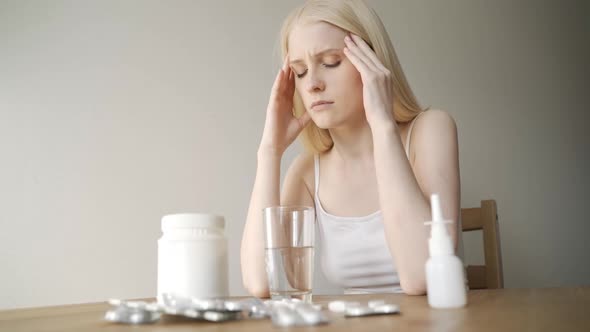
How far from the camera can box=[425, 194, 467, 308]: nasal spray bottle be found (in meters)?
0.49

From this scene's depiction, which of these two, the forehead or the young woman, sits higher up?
the forehead

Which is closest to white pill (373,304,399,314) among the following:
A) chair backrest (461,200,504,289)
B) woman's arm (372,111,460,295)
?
woman's arm (372,111,460,295)

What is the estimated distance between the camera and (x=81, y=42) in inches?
53.4

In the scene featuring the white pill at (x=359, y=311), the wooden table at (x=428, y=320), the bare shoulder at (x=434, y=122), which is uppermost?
the bare shoulder at (x=434, y=122)

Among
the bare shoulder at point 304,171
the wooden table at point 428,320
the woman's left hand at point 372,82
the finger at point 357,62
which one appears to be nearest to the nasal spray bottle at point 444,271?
the wooden table at point 428,320

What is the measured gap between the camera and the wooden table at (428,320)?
0.40 metres

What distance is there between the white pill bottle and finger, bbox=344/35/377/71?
21.4 inches

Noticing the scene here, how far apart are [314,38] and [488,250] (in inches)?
28.2

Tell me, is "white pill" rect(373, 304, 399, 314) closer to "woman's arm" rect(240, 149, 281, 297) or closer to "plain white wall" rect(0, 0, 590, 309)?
"woman's arm" rect(240, 149, 281, 297)

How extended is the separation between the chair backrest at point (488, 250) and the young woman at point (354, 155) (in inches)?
13.4

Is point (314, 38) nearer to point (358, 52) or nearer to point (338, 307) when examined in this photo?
point (358, 52)

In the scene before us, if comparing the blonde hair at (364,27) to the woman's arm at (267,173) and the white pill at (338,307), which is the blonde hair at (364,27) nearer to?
the woman's arm at (267,173)

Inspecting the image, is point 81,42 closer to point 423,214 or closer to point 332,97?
point 332,97

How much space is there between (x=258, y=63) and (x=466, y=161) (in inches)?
30.4
